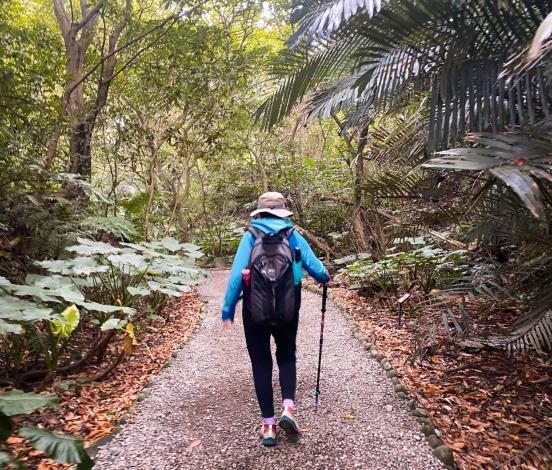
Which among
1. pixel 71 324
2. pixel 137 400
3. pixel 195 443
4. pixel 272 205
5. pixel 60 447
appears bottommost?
pixel 195 443

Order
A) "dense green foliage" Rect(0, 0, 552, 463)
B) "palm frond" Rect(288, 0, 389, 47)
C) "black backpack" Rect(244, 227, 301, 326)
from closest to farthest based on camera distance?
"palm frond" Rect(288, 0, 389, 47)
"dense green foliage" Rect(0, 0, 552, 463)
"black backpack" Rect(244, 227, 301, 326)

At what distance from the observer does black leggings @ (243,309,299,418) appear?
8.74ft

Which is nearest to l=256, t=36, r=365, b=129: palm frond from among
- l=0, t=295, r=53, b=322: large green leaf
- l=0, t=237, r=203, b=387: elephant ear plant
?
l=0, t=237, r=203, b=387: elephant ear plant

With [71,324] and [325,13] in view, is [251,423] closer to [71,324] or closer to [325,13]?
[71,324]

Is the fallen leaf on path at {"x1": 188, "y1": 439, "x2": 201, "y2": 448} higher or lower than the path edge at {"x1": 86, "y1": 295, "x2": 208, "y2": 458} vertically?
lower

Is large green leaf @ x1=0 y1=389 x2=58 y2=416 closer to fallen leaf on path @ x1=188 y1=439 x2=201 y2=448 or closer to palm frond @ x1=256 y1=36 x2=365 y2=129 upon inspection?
fallen leaf on path @ x1=188 y1=439 x2=201 y2=448

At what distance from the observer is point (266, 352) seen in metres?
2.71

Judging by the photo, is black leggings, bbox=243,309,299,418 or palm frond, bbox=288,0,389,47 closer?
palm frond, bbox=288,0,389,47

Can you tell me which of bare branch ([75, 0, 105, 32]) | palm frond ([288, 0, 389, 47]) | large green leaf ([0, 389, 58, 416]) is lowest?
large green leaf ([0, 389, 58, 416])

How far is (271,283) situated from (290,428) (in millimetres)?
1060

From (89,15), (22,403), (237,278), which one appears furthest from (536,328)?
(89,15)

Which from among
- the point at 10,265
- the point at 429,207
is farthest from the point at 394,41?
the point at 10,265

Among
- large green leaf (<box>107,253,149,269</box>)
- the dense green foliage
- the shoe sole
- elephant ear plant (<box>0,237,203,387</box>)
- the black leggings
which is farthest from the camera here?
large green leaf (<box>107,253,149,269</box>)

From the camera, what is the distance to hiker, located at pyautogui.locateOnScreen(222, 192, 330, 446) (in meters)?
2.46
